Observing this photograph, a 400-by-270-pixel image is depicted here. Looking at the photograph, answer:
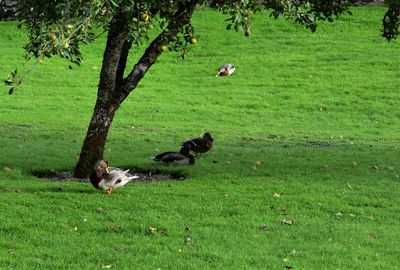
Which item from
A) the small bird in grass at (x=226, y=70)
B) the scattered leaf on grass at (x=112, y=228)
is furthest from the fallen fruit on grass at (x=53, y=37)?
the small bird in grass at (x=226, y=70)

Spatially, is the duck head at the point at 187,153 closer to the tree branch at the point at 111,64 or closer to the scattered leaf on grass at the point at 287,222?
the tree branch at the point at 111,64

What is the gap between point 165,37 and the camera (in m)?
15.5

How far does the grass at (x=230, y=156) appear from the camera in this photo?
35.6 feet

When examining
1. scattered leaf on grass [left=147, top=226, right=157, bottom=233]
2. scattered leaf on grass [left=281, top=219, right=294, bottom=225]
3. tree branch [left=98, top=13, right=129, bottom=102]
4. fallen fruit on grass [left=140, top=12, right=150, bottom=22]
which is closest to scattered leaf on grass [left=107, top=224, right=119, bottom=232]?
scattered leaf on grass [left=147, top=226, right=157, bottom=233]

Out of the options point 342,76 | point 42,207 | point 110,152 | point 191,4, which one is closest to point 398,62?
point 342,76

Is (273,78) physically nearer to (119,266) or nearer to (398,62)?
(398,62)

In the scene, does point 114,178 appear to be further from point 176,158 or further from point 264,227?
point 176,158

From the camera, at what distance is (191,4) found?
15.5 meters

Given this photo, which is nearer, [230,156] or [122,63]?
[122,63]

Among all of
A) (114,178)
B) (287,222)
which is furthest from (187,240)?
(114,178)

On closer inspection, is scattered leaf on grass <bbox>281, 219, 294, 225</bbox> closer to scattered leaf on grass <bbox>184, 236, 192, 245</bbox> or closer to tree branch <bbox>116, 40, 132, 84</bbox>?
scattered leaf on grass <bbox>184, 236, 192, 245</bbox>

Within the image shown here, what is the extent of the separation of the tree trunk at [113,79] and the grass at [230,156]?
3.38 ft

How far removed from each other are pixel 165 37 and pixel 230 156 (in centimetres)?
502

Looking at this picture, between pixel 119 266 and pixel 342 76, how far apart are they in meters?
26.5
